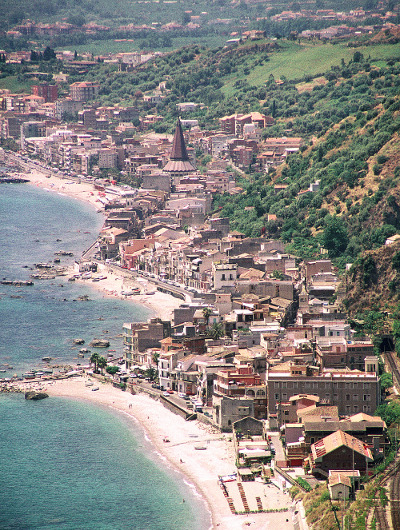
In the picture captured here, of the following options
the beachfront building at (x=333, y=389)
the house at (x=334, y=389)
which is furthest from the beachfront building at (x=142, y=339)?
the beachfront building at (x=333, y=389)

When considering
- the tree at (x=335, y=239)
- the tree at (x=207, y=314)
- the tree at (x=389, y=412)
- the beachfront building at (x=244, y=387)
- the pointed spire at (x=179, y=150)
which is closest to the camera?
the tree at (x=389, y=412)

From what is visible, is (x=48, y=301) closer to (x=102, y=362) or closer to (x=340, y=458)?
(x=102, y=362)

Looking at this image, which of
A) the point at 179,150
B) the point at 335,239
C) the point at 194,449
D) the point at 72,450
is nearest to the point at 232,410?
the point at 194,449

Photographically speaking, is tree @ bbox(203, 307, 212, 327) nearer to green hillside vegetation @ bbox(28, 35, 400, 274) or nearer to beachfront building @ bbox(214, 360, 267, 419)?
beachfront building @ bbox(214, 360, 267, 419)

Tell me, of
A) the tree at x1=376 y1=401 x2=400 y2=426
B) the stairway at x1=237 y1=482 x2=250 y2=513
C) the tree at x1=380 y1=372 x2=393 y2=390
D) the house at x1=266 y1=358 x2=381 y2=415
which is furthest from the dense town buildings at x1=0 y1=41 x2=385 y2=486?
the stairway at x1=237 y1=482 x2=250 y2=513

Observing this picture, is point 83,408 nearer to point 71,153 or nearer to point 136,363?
point 136,363

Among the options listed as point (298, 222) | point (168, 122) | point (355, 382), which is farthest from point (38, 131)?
point (355, 382)

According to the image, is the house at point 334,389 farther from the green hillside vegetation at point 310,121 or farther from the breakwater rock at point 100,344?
the green hillside vegetation at point 310,121
